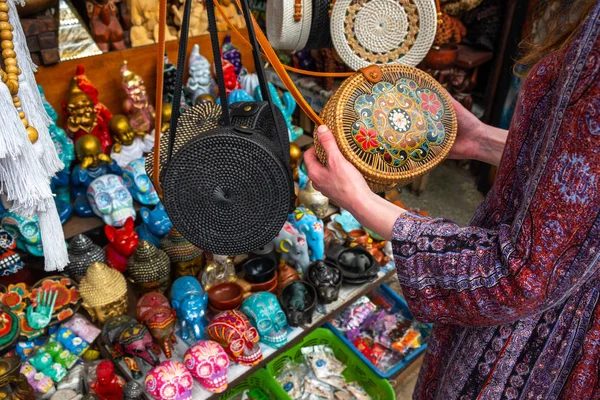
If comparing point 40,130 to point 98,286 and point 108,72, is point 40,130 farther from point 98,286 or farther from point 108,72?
point 108,72

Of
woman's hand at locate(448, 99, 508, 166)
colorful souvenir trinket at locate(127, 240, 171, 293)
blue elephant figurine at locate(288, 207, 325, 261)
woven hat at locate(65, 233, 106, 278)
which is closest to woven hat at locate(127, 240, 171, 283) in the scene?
colorful souvenir trinket at locate(127, 240, 171, 293)

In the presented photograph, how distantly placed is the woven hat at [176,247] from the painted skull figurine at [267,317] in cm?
26

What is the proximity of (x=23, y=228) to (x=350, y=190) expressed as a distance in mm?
1168

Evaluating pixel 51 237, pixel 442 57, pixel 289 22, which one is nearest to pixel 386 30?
pixel 289 22

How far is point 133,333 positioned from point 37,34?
1004mm

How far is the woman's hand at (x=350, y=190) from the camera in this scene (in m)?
0.65

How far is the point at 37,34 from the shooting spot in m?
1.49

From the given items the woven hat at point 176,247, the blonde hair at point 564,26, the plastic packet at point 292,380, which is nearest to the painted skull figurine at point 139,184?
the woven hat at point 176,247

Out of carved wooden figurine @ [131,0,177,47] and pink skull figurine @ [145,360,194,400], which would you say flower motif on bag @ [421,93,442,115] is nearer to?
pink skull figurine @ [145,360,194,400]

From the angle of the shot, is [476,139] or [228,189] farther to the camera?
[476,139]

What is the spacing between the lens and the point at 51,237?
90 cm

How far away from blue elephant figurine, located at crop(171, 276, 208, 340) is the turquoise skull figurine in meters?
0.43

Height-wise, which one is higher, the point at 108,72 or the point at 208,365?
the point at 108,72

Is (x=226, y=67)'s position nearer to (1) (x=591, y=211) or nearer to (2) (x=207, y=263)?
(2) (x=207, y=263)
